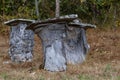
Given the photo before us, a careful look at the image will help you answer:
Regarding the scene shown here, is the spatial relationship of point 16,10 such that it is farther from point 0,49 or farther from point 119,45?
point 119,45

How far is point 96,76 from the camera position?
6254 millimetres

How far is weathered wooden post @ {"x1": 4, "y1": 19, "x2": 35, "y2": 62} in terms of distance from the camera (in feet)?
25.2

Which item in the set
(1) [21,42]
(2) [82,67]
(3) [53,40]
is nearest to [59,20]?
(3) [53,40]

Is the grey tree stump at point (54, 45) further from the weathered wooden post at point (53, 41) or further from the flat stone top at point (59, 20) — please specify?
the flat stone top at point (59, 20)

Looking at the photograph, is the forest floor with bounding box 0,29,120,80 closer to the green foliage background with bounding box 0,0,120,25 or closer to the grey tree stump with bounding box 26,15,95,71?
the grey tree stump with bounding box 26,15,95,71

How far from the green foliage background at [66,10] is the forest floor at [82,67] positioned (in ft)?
6.25

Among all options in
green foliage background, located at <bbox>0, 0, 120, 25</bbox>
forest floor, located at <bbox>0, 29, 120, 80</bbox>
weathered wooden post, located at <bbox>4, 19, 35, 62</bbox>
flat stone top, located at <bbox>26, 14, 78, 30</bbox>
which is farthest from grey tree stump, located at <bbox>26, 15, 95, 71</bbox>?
green foliage background, located at <bbox>0, 0, 120, 25</bbox>

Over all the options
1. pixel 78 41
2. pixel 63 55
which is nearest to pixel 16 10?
pixel 78 41

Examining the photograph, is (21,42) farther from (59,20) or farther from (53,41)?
(59,20)

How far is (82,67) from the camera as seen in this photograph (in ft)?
23.4

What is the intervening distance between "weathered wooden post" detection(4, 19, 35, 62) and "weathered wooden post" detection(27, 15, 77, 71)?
3.46 ft

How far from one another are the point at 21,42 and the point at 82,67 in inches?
58.5

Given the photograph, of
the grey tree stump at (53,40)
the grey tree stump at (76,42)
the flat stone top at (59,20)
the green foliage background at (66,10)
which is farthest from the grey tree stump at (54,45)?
the green foliage background at (66,10)

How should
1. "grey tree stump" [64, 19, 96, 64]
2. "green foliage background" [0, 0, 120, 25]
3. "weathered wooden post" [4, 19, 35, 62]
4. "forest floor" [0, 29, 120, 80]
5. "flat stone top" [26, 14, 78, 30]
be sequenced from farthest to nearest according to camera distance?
"green foliage background" [0, 0, 120, 25], "grey tree stump" [64, 19, 96, 64], "weathered wooden post" [4, 19, 35, 62], "flat stone top" [26, 14, 78, 30], "forest floor" [0, 29, 120, 80]
